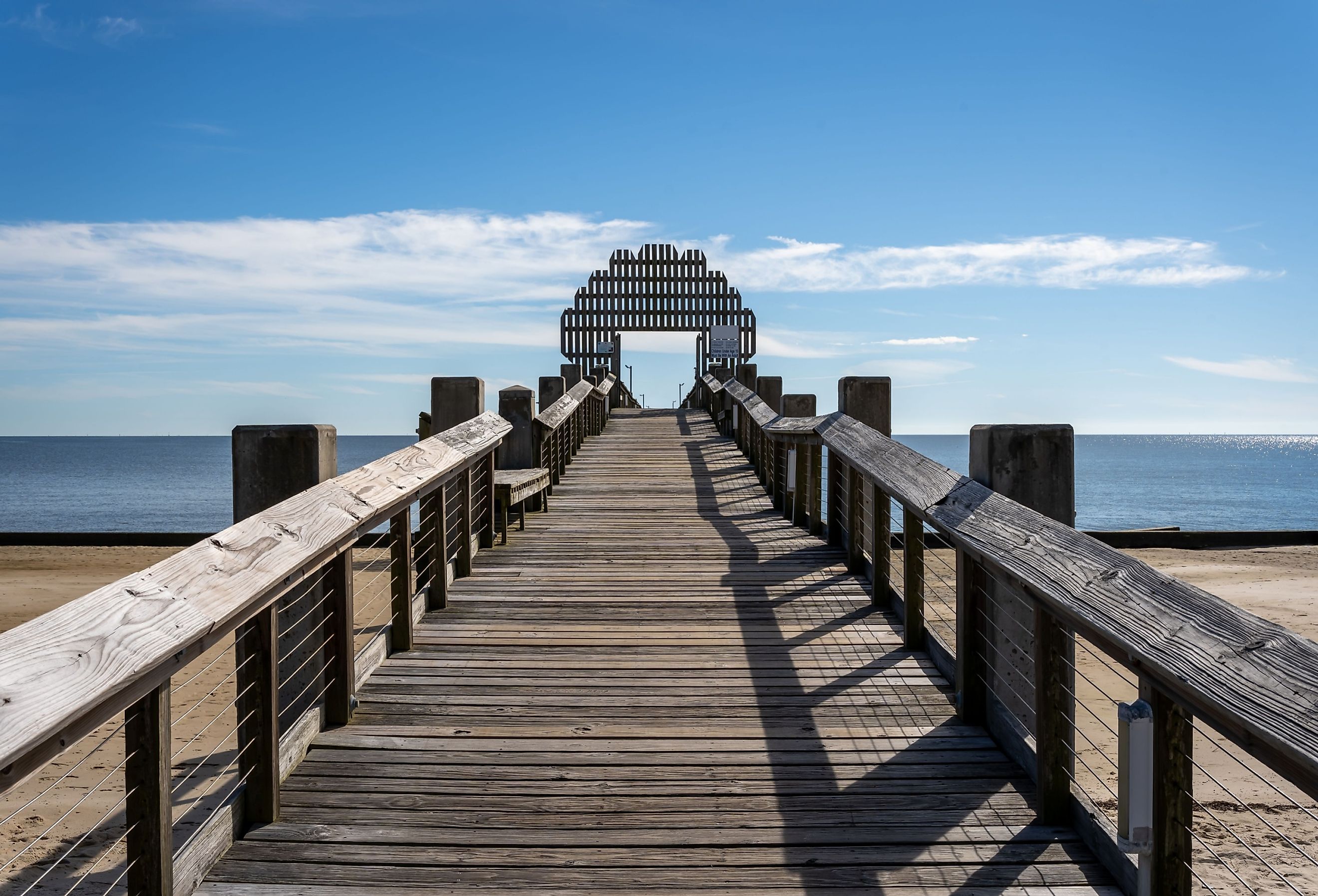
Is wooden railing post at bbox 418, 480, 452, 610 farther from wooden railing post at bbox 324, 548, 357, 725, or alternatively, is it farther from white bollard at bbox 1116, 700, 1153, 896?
white bollard at bbox 1116, 700, 1153, 896

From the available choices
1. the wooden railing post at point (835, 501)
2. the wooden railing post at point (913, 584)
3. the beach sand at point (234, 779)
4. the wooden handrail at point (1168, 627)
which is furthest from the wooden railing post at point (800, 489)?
the wooden handrail at point (1168, 627)

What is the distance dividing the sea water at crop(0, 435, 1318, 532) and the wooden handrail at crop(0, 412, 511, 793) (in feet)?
44.0

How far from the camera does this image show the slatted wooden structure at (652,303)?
29.9m

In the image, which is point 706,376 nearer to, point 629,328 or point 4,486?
point 629,328

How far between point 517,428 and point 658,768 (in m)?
5.88

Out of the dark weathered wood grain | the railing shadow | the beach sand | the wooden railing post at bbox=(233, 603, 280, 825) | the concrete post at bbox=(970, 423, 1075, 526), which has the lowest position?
the beach sand

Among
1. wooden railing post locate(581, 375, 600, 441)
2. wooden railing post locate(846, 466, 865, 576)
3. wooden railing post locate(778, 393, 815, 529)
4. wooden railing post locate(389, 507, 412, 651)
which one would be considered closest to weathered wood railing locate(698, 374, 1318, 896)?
wooden railing post locate(846, 466, 865, 576)

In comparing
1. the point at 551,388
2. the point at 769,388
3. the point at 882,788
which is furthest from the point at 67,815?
the point at 769,388

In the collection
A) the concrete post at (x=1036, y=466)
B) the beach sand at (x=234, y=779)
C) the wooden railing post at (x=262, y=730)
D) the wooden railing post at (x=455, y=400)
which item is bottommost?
the beach sand at (x=234, y=779)

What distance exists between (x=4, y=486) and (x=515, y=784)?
8046 cm

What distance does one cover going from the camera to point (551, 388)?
42.2ft

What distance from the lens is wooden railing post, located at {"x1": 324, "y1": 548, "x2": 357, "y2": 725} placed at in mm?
3796

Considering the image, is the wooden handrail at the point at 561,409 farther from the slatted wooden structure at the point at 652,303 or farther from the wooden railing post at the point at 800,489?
the slatted wooden structure at the point at 652,303

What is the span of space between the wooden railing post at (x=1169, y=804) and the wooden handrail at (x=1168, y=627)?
0.12 meters
